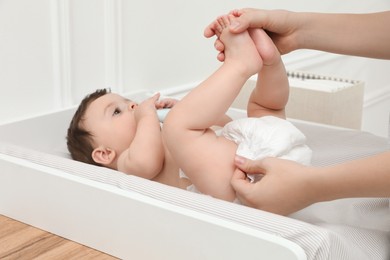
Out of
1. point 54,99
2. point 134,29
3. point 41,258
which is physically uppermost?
point 134,29

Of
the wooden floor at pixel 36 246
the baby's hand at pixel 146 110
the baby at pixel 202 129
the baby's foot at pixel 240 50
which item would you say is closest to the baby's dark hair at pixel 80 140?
the baby at pixel 202 129

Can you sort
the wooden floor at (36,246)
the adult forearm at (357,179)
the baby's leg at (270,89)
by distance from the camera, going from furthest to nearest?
the baby's leg at (270,89) < the wooden floor at (36,246) < the adult forearm at (357,179)

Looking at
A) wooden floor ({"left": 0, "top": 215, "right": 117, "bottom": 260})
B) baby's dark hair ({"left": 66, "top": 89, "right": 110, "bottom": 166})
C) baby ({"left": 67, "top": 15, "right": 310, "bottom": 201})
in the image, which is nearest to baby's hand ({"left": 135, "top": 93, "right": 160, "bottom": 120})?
baby ({"left": 67, "top": 15, "right": 310, "bottom": 201})

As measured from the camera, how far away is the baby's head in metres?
1.27

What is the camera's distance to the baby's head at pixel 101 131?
1.27 m

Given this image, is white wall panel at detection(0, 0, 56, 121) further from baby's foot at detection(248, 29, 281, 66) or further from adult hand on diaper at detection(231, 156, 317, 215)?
adult hand on diaper at detection(231, 156, 317, 215)

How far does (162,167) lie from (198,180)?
16cm

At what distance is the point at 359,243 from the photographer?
35.9 inches

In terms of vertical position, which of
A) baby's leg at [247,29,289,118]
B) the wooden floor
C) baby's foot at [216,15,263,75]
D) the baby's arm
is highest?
baby's foot at [216,15,263,75]

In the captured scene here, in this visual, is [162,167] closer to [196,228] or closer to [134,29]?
[196,228]

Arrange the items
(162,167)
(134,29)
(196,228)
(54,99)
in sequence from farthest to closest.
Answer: (134,29), (54,99), (162,167), (196,228)

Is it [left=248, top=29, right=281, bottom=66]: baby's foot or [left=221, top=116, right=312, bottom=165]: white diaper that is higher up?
[left=248, top=29, right=281, bottom=66]: baby's foot

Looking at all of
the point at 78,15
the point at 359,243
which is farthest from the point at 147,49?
the point at 359,243

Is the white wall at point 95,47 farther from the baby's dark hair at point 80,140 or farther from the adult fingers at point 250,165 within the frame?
the adult fingers at point 250,165
